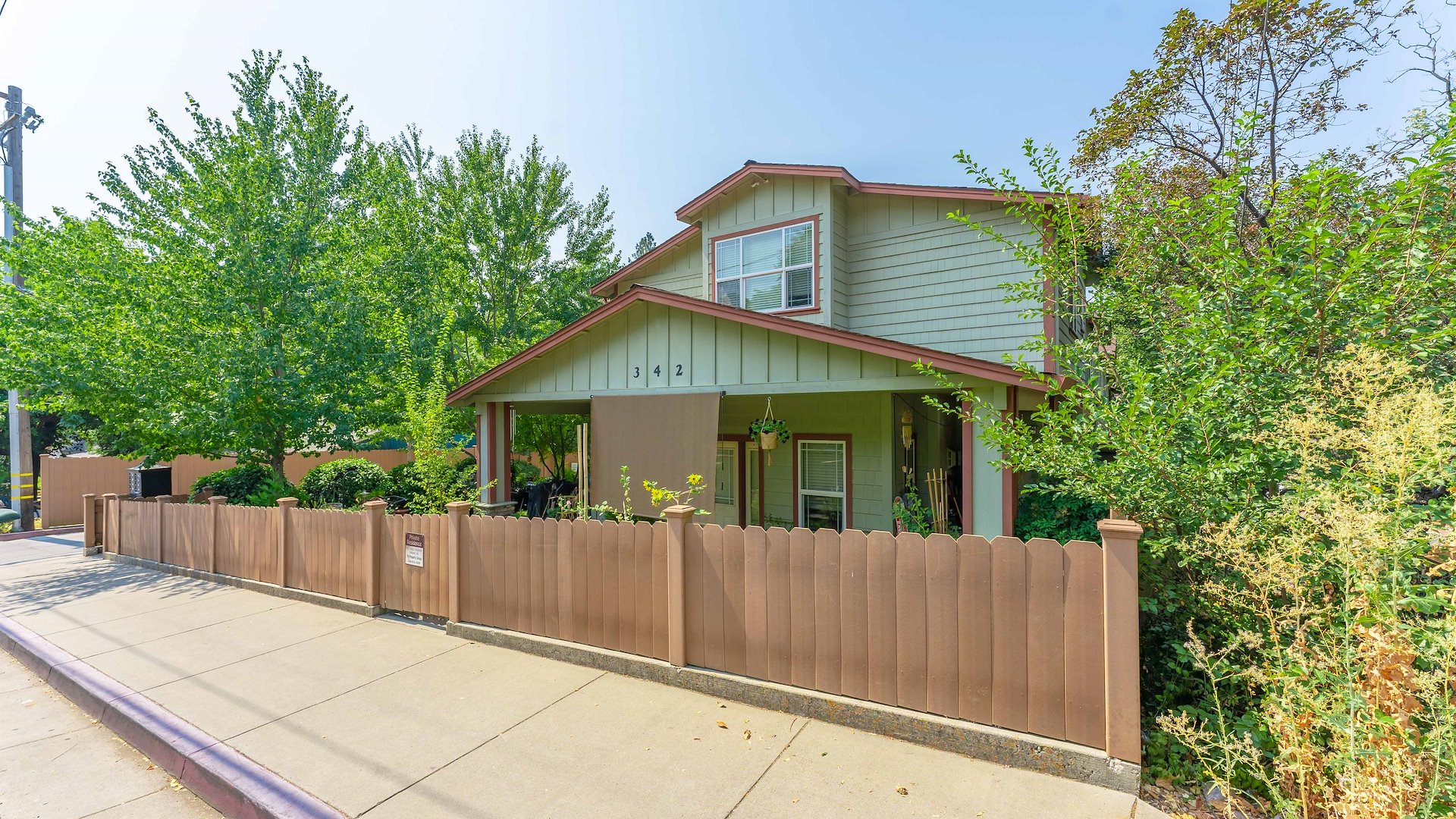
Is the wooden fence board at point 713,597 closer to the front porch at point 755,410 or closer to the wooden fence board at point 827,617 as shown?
the wooden fence board at point 827,617

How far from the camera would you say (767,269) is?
9586 mm

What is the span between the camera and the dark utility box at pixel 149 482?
11.5 metres

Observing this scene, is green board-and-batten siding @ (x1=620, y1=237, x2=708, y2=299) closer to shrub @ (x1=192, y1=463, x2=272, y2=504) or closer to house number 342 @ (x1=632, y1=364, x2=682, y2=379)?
house number 342 @ (x1=632, y1=364, x2=682, y2=379)

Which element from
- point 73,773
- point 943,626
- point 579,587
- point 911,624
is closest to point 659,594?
point 579,587

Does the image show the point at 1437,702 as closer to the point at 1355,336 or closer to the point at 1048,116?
the point at 1355,336

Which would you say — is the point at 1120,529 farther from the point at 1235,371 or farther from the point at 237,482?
the point at 237,482

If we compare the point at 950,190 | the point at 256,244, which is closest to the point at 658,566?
the point at 950,190

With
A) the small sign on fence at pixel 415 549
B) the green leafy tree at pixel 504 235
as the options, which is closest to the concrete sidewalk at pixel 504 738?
the small sign on fence at pixel 415 549

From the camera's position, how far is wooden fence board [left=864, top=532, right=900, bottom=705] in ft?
13.0

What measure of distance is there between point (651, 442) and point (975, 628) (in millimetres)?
4724

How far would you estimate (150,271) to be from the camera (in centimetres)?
1009

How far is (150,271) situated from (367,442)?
14.5ft

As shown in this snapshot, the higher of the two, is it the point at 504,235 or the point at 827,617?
the point at 504,235

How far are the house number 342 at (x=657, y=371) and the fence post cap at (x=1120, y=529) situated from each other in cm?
510
